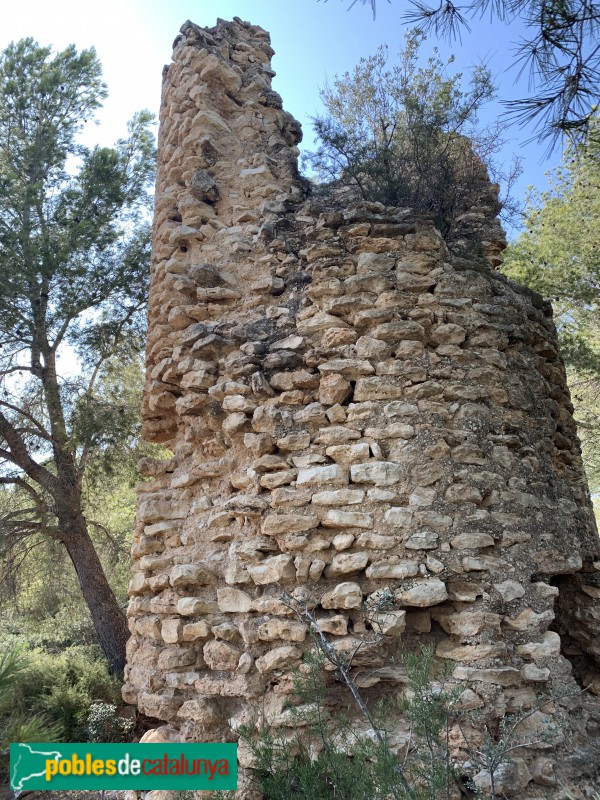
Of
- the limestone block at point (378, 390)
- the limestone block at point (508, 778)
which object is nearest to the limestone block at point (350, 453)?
the limestone block at point (378, 390)

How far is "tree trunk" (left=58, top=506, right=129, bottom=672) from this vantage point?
244 inches

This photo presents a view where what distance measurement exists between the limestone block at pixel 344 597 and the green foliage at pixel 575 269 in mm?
6087

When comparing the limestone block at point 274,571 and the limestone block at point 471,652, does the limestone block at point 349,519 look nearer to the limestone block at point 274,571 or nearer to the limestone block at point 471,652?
the limestone block at point 274,571

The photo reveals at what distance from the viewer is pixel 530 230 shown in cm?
933

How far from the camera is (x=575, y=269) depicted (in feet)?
27.5

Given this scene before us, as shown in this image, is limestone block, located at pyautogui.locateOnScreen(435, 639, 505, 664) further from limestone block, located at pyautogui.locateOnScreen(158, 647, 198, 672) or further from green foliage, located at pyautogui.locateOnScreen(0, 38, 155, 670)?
green foliage, located at pyautogui.locateOnScreen(0, 38, 155, 670)

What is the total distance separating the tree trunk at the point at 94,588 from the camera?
6.21m

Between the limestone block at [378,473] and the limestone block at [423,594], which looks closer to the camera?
the limestone block at [423,594]

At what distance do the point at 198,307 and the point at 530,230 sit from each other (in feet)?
23.8

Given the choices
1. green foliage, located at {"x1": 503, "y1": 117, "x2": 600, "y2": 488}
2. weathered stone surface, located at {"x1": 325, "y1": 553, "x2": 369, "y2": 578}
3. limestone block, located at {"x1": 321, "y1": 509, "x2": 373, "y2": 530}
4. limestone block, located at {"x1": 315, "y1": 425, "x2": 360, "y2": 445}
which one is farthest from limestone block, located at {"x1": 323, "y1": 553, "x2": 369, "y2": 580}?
green foliage, located at {"x1": 503, "y1": 117, "x2": 600, "y2": 488}

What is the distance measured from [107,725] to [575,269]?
25.5ft

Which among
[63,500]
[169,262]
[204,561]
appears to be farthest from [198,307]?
[63,500]

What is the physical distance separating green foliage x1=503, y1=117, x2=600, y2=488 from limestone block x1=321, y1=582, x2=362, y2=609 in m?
6.09

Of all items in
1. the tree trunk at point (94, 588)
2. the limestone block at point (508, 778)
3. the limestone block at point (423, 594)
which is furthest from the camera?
the tree trunk at point (94, 588)
